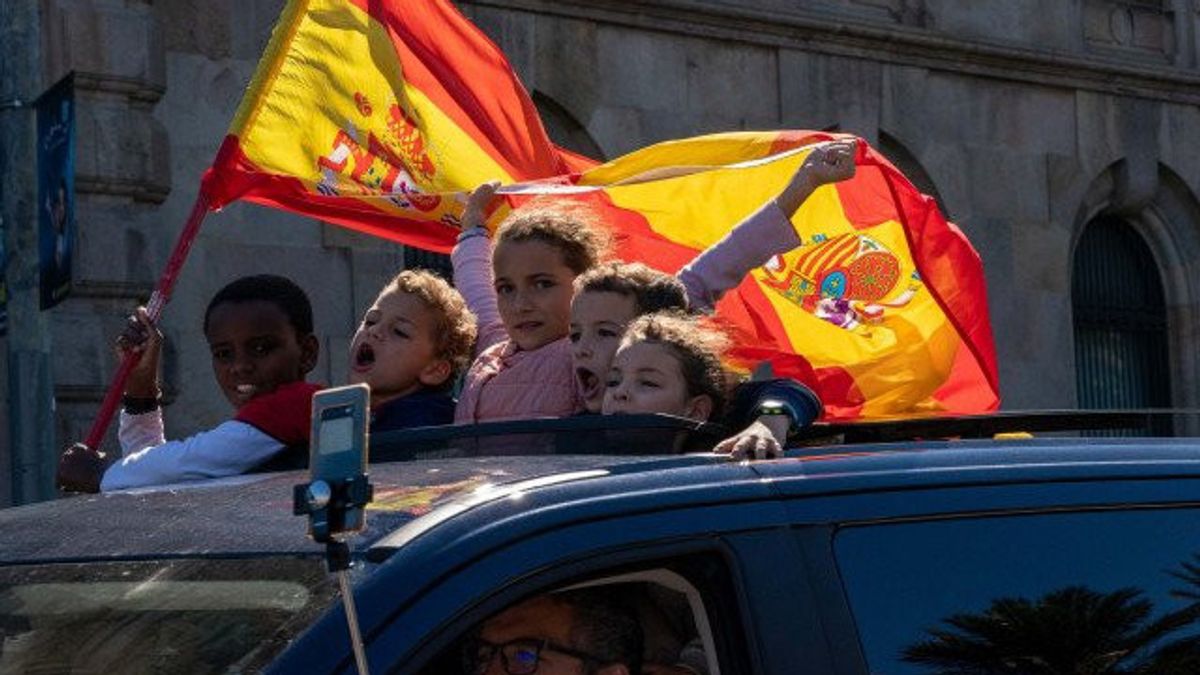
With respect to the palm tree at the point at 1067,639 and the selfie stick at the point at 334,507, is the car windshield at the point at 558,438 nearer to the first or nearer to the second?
the palm tree at the point at 1067,639

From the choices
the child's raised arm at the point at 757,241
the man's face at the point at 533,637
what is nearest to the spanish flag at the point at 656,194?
the child's raised arm at the point at 757,241

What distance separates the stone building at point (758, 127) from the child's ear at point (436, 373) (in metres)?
4.42

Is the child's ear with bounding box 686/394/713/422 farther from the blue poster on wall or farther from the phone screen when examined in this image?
the blue poster on wall

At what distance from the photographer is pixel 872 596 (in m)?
3.30

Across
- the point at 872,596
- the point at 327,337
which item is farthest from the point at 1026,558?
the point at 327,337

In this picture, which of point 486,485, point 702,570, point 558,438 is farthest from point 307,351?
point 702,570

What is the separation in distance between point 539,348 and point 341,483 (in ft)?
8.69

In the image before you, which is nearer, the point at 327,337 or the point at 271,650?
the point at 271,650

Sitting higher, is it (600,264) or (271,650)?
(600,264)

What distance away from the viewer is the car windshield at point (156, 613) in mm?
2988

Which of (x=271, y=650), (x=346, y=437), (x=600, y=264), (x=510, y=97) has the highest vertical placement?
(x=510, y=97)

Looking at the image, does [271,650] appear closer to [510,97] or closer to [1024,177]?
[510,97]

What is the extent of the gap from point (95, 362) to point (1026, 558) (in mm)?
9573

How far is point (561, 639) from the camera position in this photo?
10.6 ft
